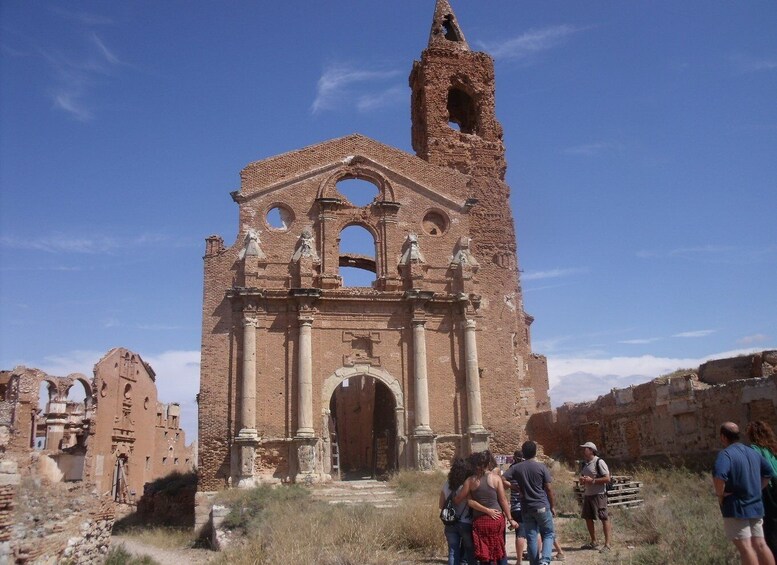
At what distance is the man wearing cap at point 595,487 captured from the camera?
31.0ft

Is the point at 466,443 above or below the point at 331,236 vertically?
below

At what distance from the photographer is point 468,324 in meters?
A: 20.0

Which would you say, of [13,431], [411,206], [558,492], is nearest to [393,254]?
[411,206]

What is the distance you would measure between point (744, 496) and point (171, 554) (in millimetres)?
12560

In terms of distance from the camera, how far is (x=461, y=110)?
2728 cm

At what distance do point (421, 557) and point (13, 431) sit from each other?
18.5m

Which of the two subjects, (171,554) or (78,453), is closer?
(171,554)

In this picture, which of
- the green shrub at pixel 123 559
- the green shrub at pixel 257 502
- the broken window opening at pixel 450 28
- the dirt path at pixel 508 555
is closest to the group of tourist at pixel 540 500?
the dirt path at pixel 508 555

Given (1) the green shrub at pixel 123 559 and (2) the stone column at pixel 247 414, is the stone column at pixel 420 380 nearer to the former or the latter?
(2) the stone column at pixel 247 414

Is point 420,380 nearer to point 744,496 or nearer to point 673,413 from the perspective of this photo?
point 673,413

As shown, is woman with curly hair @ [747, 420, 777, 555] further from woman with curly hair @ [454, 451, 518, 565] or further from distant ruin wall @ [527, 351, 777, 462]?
distant ruin wall @ [527, 351, 777, 462]

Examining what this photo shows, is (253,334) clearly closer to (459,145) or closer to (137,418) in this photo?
(459,145)

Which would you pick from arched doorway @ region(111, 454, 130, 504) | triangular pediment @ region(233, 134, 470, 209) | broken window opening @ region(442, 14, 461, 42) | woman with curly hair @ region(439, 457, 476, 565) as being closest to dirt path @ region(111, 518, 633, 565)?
woman with curly hair @ region(439, 457, 476, 565)

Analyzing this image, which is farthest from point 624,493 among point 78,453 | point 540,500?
point 78,453
